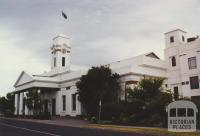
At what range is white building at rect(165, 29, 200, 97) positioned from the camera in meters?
43.1

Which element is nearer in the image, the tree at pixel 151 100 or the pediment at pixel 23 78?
the tree at pixel 151 100

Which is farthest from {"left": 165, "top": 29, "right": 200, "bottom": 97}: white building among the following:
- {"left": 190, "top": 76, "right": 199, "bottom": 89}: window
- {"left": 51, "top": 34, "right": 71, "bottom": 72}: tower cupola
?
{"left": 51, "top": 34, "right": 71, "bottom": 72}: tower cupola

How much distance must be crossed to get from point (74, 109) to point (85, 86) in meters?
10.1

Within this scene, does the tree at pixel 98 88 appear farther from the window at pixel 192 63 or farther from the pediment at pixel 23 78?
the pediment at pixel 23 78

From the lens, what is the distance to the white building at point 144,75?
142ft

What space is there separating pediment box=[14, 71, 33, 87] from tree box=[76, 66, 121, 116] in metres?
17.6

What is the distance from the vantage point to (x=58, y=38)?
6594 cm

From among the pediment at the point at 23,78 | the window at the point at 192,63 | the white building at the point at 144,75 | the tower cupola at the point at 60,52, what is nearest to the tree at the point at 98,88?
the white building at the point at 144,75

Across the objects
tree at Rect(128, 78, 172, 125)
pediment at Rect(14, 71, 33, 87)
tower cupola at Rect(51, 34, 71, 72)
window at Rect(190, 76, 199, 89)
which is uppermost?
tower cupola at Rect(51, 34, 71, 72)

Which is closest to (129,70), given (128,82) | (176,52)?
(128,82)

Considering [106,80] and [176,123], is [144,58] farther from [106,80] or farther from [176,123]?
[176,123]

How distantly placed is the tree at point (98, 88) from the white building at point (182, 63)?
28.0 ft

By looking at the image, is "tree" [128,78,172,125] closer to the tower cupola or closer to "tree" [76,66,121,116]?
"tree" [76,66,121,116]

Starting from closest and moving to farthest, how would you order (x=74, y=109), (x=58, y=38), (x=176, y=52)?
(x=176, y=52)
(x=74, y=109)
(x=58, y=38)
